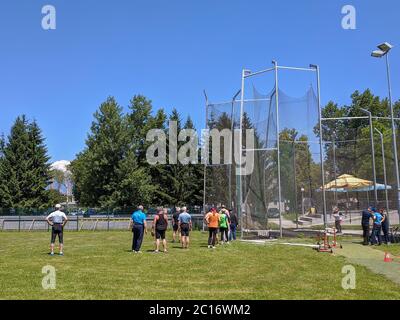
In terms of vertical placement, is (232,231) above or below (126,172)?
below

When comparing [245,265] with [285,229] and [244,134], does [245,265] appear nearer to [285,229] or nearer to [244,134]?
[285,229]

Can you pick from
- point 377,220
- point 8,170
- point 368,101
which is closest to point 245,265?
point 377,220

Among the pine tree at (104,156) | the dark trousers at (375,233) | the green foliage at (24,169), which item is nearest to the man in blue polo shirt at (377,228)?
the dark trousers at (375,233)

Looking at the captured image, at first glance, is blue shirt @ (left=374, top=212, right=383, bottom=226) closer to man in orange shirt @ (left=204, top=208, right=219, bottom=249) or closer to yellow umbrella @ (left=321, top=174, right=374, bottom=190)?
yellow umbrella @ (left=321, top=174, right=374, bottom=190)

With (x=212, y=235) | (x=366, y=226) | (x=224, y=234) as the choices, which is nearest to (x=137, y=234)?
(x=212, y=235)

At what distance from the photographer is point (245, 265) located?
13.8m

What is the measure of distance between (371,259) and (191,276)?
701 centimetres

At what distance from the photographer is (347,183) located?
2516 cm

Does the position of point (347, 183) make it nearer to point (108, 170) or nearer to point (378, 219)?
point (378, 219)

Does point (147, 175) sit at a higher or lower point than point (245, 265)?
higher

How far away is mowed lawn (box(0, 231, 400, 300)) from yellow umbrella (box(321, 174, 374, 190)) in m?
8.53

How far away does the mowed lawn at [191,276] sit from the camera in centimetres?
924

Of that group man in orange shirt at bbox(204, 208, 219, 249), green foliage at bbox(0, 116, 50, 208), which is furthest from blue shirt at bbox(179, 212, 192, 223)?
green foliage at bbox(0, 116, 50, 208)

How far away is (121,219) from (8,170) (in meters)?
21.2
